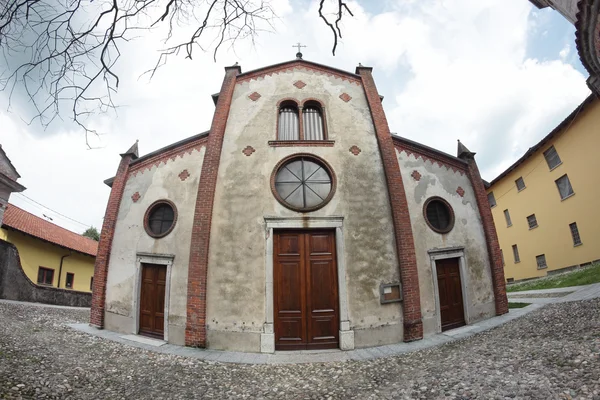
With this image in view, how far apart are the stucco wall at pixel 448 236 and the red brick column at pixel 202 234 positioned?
614 cm

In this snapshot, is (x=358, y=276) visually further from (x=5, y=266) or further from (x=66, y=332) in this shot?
(x=5, y=266)

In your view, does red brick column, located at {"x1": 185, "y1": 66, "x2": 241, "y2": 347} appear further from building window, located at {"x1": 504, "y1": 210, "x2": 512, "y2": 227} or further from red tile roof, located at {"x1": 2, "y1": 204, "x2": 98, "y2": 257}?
building window, located at {"x1": 504, "y1": 210, "x2": 512, "y2": 227}

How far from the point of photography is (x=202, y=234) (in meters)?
8.21

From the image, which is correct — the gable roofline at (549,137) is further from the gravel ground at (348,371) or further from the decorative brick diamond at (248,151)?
the decorative brick diamond at (248,151)

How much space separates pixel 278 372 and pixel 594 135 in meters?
19.5

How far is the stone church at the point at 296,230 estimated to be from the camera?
7836 millimetres

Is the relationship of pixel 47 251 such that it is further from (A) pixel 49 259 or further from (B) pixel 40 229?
(B) pixel 40 229

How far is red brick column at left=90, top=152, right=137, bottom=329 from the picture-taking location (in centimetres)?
927

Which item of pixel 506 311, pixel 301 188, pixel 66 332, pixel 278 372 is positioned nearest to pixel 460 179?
pixel 506 311

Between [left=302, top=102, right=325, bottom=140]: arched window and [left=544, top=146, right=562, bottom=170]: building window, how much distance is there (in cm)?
1652

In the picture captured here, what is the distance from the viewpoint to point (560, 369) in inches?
161

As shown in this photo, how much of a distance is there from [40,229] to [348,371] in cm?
2142

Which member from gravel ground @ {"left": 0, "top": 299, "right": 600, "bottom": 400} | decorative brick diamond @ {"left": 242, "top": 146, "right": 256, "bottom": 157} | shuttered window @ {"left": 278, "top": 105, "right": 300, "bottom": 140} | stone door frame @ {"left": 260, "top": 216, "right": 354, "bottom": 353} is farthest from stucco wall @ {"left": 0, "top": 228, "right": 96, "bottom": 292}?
shuttered window @ {"left": 278, "top": 105, "right": 300, "bottom": 140}

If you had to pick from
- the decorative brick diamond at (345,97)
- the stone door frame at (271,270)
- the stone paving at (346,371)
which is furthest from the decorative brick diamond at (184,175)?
the decorative brick diamond at (345,97)
